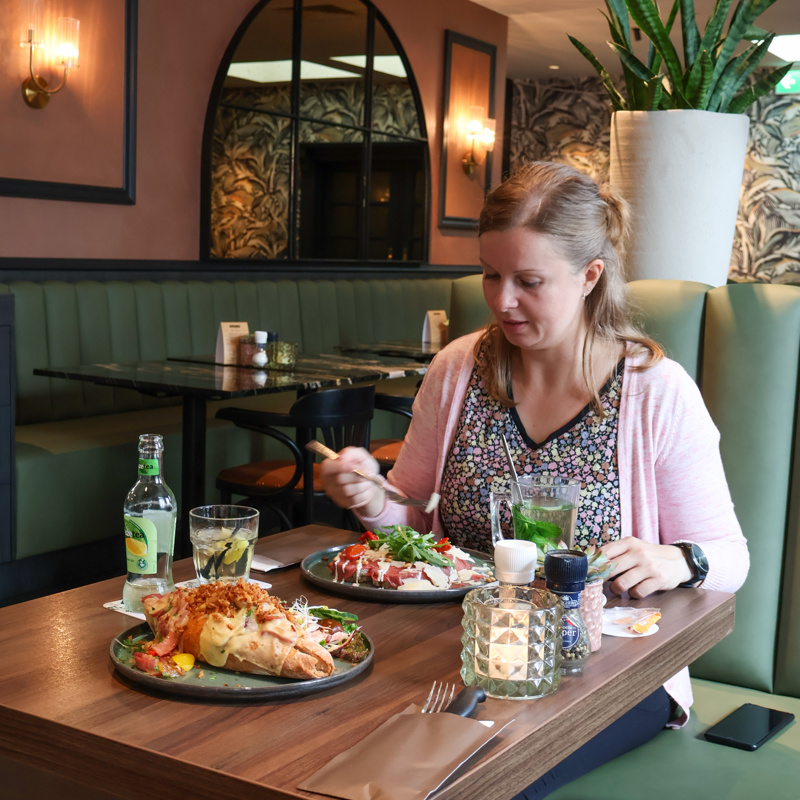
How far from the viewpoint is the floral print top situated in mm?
1627

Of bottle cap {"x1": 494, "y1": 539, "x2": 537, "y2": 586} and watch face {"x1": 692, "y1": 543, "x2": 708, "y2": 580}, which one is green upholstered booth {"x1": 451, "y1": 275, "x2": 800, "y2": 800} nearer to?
watch face {"x1": 692, "y1": 543, "x2": 708, "y2": 580}

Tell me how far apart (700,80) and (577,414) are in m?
1.05

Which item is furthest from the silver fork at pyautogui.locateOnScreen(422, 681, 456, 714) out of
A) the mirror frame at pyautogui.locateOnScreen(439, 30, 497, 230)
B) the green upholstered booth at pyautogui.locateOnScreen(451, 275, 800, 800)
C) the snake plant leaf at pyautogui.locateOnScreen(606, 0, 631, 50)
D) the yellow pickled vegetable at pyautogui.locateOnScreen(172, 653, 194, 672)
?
the mirror frame at pyautogui.locateOnScreen(439, 30, 497, 230)

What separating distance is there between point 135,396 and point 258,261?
128 cm

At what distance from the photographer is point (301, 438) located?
3.56 m

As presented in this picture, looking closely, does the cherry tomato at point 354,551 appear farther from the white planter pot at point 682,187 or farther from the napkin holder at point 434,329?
the napkin holder at point 434,329

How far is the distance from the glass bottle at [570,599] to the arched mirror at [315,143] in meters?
4.55

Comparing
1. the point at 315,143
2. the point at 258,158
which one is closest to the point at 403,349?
Answer: the point at 258,158

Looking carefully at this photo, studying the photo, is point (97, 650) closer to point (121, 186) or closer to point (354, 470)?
point (354, 470)

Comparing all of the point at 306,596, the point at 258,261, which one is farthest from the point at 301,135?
the point at 306,596

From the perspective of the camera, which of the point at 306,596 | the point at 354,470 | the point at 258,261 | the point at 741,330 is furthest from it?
the point at 258,261

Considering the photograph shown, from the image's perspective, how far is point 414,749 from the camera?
2.77ft

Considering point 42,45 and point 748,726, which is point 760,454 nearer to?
point 748,726

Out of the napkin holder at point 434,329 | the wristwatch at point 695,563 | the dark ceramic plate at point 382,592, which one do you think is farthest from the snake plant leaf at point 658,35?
the napkin holder at point 434,329
